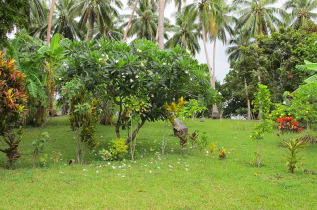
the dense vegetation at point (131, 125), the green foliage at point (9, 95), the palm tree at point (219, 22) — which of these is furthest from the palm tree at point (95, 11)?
the green foliage at point (9, 95)

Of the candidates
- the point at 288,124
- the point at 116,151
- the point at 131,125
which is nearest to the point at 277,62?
the point at 288,124

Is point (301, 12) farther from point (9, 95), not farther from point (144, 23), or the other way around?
point (9, 95)

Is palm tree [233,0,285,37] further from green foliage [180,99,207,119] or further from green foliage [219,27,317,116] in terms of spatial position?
green foliage [180,99,207,119]

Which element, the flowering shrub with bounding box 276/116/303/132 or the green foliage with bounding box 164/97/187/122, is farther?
the flowering shrub with bounding box 276/116/303/132

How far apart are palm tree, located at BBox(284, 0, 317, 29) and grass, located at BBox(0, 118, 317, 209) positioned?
1991 centimetres

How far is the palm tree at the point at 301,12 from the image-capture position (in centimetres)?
2297

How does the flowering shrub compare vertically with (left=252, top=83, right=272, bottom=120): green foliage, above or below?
below

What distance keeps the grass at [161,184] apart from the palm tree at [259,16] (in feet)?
65.0

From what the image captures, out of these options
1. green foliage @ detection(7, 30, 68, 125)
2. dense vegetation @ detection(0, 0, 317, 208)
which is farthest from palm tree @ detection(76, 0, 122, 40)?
green foliage @ detection(7, 30, 68, 125)

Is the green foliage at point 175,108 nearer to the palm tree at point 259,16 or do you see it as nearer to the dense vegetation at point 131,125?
the dense vegetation at point 131,125

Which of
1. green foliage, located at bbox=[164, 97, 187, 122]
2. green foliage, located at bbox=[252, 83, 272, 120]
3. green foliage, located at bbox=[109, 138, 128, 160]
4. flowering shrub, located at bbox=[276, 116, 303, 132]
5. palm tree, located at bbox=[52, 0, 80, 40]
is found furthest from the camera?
palm tree, located at bbox=[52, 0, 80, 40]

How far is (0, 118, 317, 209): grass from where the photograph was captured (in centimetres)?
391

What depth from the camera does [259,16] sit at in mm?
24562

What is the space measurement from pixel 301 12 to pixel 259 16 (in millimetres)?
3388
